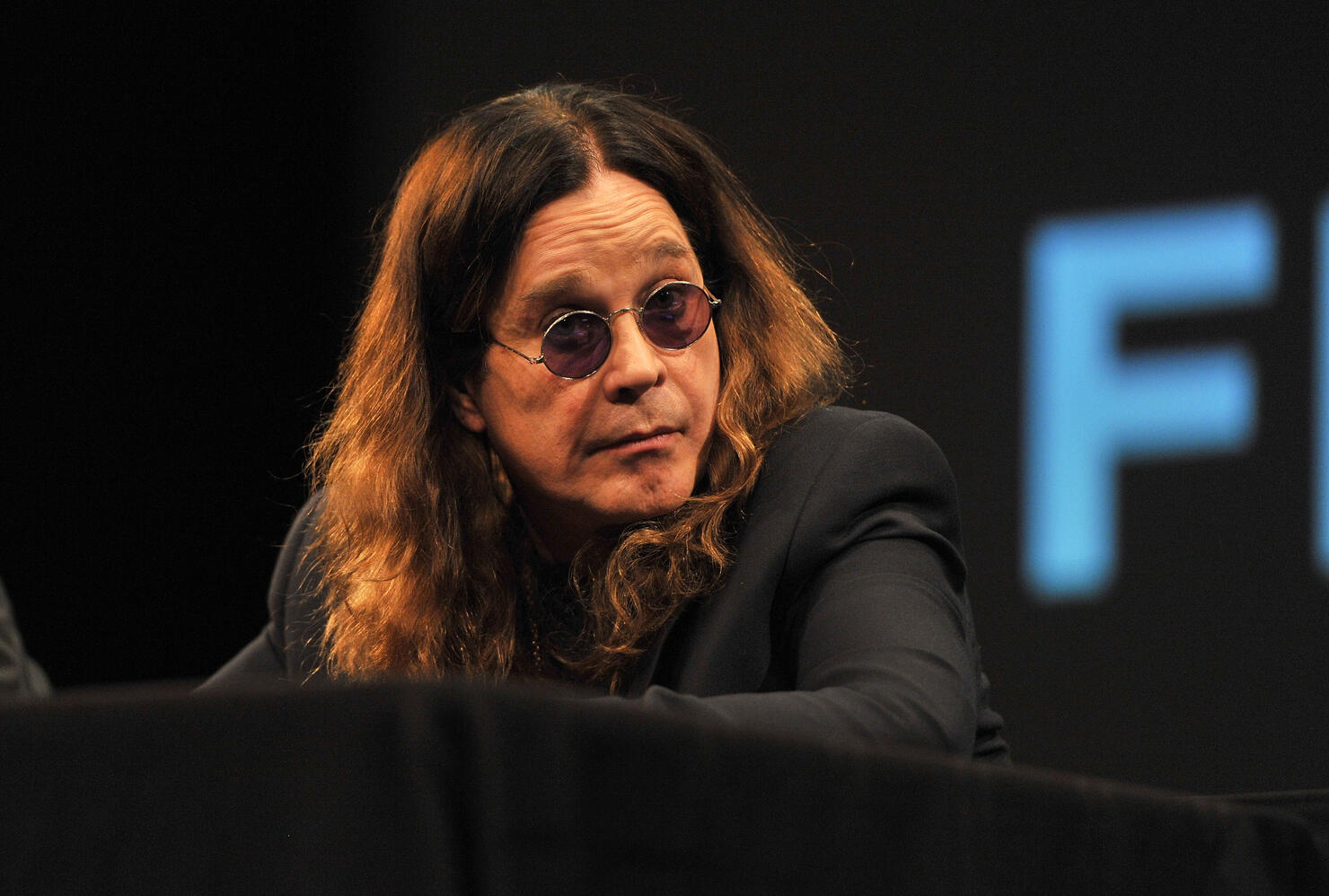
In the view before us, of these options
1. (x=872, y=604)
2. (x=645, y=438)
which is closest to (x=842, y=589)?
(x=872, y=604)

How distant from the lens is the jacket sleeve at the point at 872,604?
1136 millimetres

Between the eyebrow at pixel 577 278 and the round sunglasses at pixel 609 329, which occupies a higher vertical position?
the eyebrow at pixel 577 278

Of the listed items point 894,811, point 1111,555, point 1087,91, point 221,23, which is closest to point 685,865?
point 894,811

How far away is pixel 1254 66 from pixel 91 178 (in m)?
2.78

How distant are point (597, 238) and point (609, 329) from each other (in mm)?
112

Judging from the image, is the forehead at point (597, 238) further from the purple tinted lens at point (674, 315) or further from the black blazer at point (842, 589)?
the black blazer at point (842, 589)

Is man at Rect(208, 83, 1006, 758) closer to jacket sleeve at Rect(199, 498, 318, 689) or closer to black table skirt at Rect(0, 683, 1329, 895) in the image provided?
jacket sleeve at Rect(199, 498, 318, 689)

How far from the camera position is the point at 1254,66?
9.77 feet

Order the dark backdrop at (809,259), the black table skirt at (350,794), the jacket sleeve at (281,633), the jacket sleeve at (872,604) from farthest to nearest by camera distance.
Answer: the dark backdrop at (809,259) → the jacket sleeve at (281,633) → the jacket sleeve at (872,604) → the black table skirt at (350,794)

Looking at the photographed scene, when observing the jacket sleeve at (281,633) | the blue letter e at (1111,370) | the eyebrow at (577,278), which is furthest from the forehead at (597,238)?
the blue letter e at (1111,370)

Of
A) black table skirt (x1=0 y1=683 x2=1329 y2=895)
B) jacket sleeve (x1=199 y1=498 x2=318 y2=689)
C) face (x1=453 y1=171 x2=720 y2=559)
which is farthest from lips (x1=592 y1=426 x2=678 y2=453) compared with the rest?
black table skirt (x1=0 y1=683 x2=1329 y2=895)

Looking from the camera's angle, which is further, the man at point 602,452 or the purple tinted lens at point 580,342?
the purple tinted lens at point 580,342

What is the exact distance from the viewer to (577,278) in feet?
5.48

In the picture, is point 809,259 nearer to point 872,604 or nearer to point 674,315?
point 674,315
